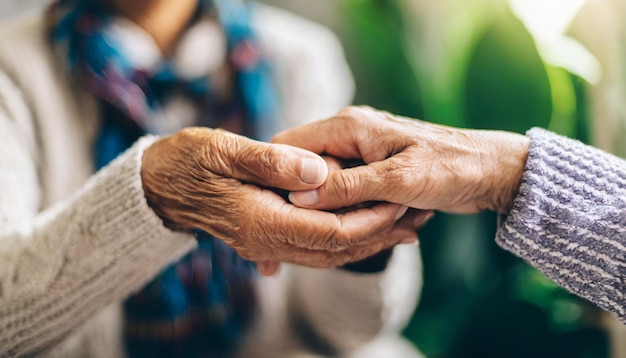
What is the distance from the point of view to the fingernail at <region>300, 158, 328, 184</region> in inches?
23.7

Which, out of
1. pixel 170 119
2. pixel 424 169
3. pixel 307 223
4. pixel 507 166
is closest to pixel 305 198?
pixel 307 223

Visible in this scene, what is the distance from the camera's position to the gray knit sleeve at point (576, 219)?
0.58m

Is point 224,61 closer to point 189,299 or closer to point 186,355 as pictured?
point 189,299

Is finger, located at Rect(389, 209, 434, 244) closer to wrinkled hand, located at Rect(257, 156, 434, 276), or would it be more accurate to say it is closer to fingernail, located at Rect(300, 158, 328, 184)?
wrinkled hand, located at Rect(257, 156, 434, 276)

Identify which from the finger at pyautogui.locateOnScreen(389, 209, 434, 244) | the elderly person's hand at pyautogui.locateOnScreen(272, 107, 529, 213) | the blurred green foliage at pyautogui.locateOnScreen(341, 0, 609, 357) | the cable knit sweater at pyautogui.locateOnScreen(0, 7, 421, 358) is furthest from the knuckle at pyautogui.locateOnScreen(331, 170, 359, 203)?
the blurred green foliage at pyautogui.locateOnScreen(341, 0, 609, 357)

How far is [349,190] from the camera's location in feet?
2.01

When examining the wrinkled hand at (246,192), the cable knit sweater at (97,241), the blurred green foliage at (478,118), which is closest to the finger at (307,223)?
the wrinkled hand at (246,192)

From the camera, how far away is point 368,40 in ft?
4.08

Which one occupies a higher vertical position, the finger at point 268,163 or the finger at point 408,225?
the finger at point 268,163

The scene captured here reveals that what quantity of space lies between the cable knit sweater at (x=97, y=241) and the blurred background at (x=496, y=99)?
17 centimetres

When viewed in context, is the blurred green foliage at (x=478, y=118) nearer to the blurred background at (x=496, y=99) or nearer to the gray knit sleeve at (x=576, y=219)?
the blurred background at (x=496, y=99)

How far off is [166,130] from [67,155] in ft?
0.57

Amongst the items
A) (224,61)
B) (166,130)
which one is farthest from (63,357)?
(224,61)

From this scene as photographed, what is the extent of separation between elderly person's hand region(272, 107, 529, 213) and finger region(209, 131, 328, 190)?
2cm
